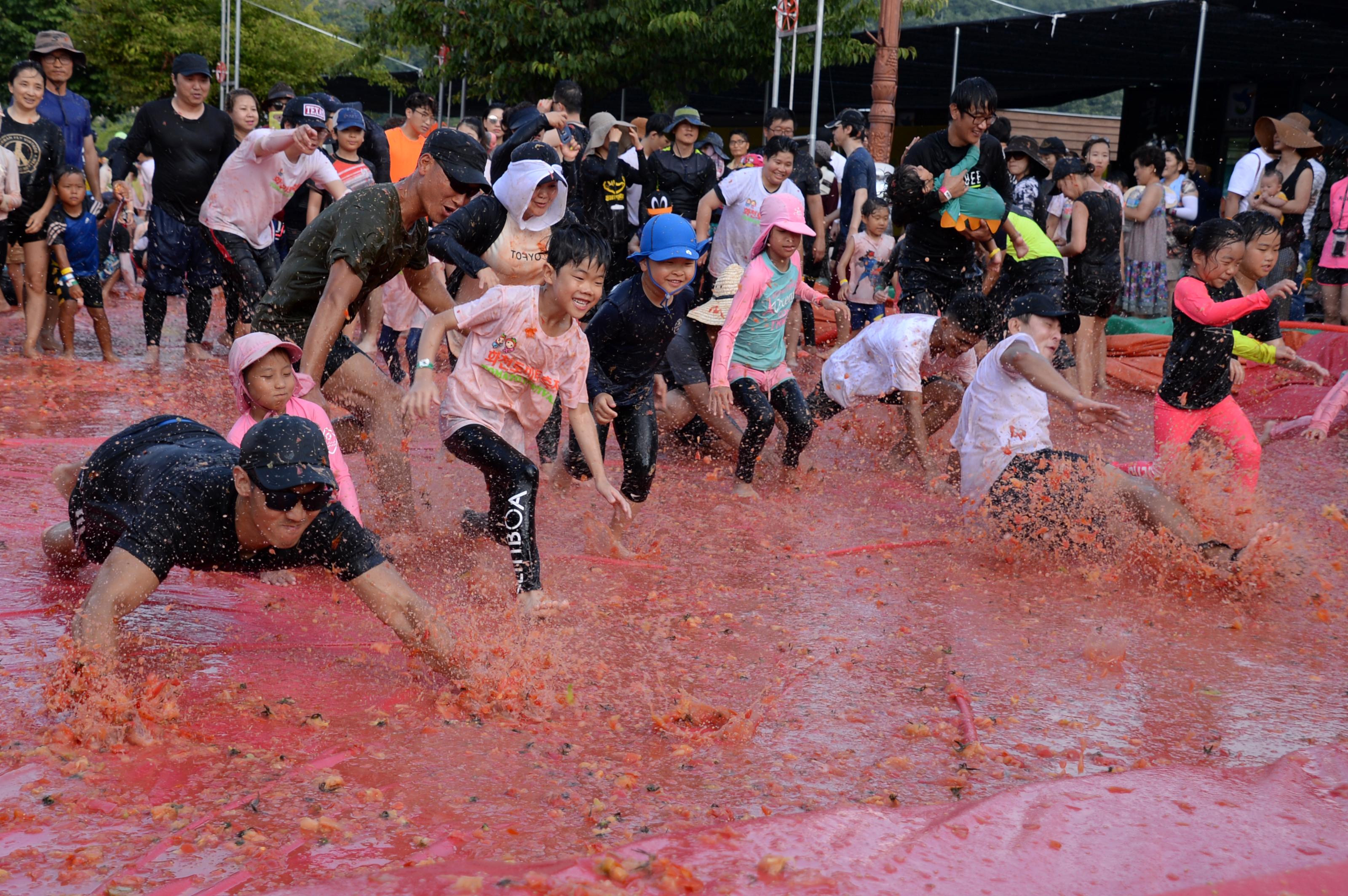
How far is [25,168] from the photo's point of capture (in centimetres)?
852

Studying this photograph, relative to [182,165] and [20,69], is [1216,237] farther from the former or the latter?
[20,69]

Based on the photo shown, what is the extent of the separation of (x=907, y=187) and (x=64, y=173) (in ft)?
20.3

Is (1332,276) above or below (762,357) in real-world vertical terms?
above

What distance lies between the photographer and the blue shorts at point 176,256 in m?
8.97

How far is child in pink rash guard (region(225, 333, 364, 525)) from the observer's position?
14.1 ft

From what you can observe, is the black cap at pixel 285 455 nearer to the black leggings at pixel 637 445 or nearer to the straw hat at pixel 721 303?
the black leggings at pixel 637 445

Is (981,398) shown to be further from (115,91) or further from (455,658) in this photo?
(115,91)

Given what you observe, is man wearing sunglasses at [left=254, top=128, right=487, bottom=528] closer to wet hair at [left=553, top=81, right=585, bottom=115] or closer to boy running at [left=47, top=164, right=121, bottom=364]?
boy running at [left=47, top=164, right=121, bottom=364]

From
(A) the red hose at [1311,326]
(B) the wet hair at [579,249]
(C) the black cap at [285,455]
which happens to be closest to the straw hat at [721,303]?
(B) the wet hair at [579,249]

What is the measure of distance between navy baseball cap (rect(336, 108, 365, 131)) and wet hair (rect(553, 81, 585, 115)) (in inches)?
63.2

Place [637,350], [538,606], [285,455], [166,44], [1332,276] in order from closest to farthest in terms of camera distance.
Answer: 1. [285,455]
2. [538,606]
3. [637,350]
4. [1332,276]
5. [166,44]

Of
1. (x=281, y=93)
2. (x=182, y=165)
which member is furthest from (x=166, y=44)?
(x=182, y=165)

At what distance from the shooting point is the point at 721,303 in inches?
283

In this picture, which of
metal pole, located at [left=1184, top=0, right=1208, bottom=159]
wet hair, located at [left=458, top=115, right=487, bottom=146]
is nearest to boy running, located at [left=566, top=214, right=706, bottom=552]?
wet hair, located at [left=458, top=115, right=487, bottom=146]
